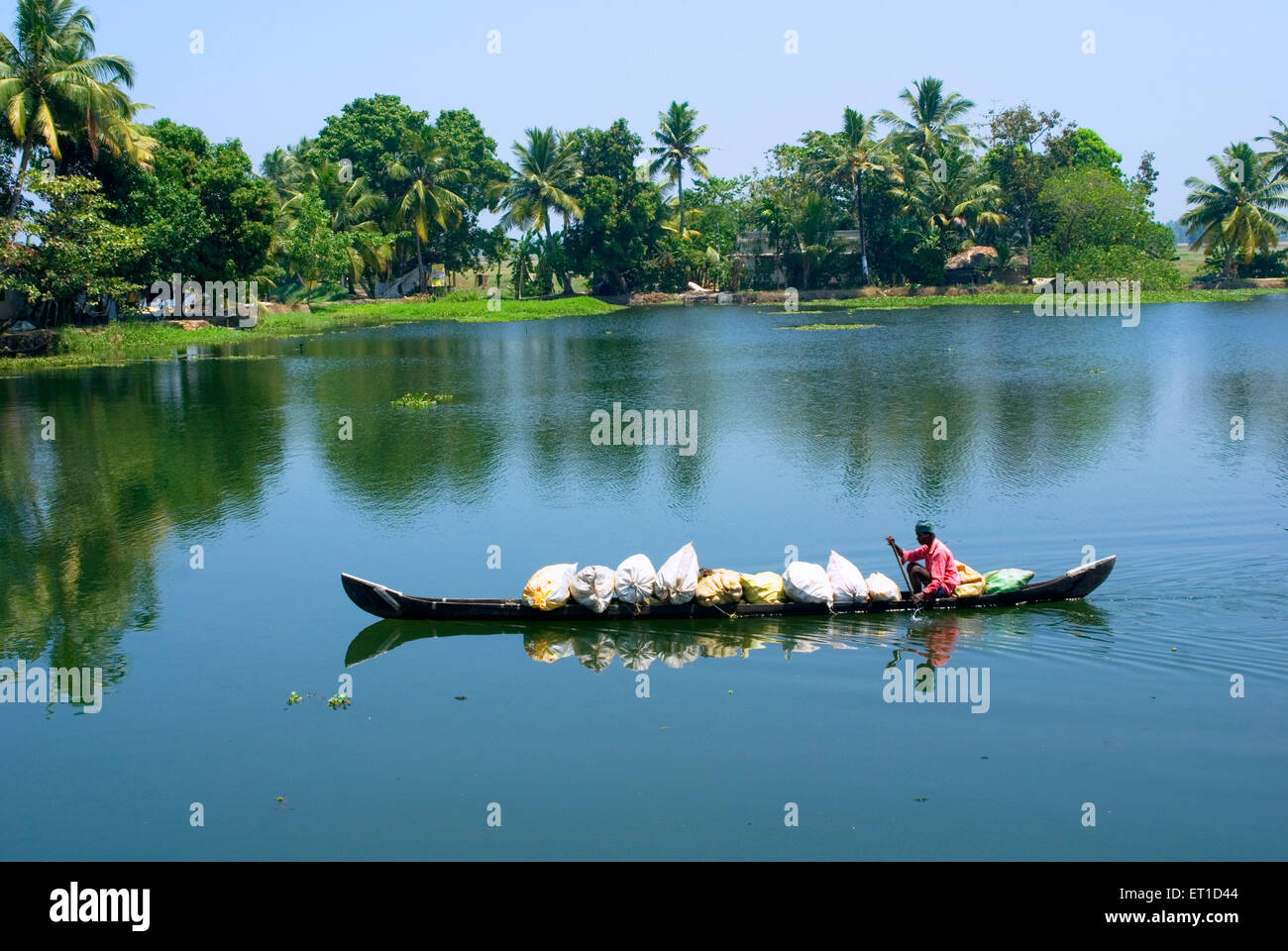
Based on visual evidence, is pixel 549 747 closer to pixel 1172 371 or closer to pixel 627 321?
pixel 1172 371

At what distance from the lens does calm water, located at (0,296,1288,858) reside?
9773mm

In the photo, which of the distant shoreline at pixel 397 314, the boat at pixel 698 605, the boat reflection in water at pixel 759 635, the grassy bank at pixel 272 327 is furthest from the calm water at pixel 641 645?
the distant shoreline at pixel 397 314

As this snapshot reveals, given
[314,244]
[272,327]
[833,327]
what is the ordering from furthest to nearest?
[314,244], [272,327], [833,327]

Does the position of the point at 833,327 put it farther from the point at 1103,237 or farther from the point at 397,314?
the point at 397,314

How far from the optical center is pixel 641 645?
1357 centimetres

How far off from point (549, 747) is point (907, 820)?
3544 mm

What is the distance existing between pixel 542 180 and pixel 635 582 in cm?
6135

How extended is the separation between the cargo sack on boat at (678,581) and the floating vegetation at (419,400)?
60.4ft

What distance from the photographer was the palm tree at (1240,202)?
6650cm

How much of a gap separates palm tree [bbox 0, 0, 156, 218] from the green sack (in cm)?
4011

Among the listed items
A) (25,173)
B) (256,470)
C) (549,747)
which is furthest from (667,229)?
(549,747)

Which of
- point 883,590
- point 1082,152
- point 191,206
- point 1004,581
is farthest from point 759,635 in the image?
point 1082,152

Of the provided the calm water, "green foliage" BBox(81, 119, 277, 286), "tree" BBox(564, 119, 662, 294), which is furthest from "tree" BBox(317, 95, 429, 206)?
the calm water

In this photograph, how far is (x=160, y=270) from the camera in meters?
50.5
